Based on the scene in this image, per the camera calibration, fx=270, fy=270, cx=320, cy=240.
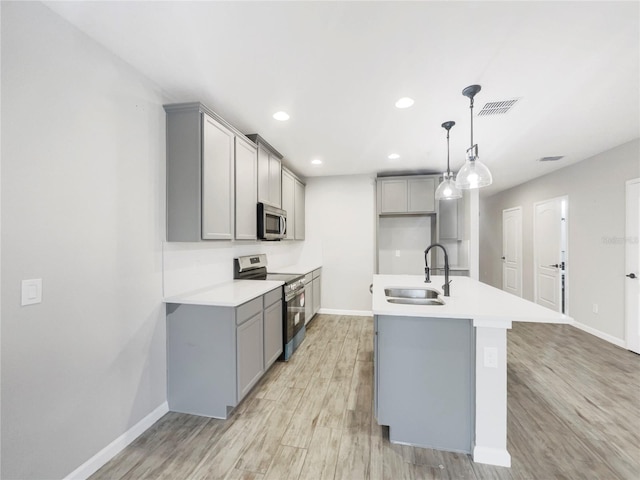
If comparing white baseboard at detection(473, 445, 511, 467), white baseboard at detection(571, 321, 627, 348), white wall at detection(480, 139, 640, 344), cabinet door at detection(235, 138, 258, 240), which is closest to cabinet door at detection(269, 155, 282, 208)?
cabinet door at detection(235, 138, 258, 240)

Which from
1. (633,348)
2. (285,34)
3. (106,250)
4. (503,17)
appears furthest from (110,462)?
(633,348)

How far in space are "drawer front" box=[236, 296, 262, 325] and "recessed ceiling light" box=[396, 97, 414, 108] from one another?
2151mm

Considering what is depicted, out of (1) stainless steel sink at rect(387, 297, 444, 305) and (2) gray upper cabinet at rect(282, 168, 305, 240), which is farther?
(2) gray upper cabinet at rect(282, 168, 305, 240)

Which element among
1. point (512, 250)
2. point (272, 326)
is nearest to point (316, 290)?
point (272, 326)

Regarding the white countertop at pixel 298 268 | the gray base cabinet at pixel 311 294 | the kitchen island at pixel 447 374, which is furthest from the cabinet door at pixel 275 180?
the kitchen island at pixel 447 374

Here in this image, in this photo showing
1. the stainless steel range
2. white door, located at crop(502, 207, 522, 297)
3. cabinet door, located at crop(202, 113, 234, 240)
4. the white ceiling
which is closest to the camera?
the white ceiling

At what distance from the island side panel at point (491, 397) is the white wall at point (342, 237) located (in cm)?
315

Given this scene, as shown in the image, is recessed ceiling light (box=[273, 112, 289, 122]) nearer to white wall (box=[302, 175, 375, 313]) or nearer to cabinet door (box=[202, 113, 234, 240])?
cabinet door (box=[202, 113, 234, 240])

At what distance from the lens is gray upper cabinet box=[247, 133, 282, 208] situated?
3.18m

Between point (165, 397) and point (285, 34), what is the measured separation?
2.79 meters

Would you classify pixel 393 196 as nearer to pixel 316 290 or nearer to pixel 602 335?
pixel 316 290

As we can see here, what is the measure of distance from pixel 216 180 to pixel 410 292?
212cm

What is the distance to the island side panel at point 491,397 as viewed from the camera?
1.71 metres

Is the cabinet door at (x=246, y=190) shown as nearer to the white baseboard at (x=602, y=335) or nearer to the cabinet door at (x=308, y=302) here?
the cabinet door at (x=308, y=302)
